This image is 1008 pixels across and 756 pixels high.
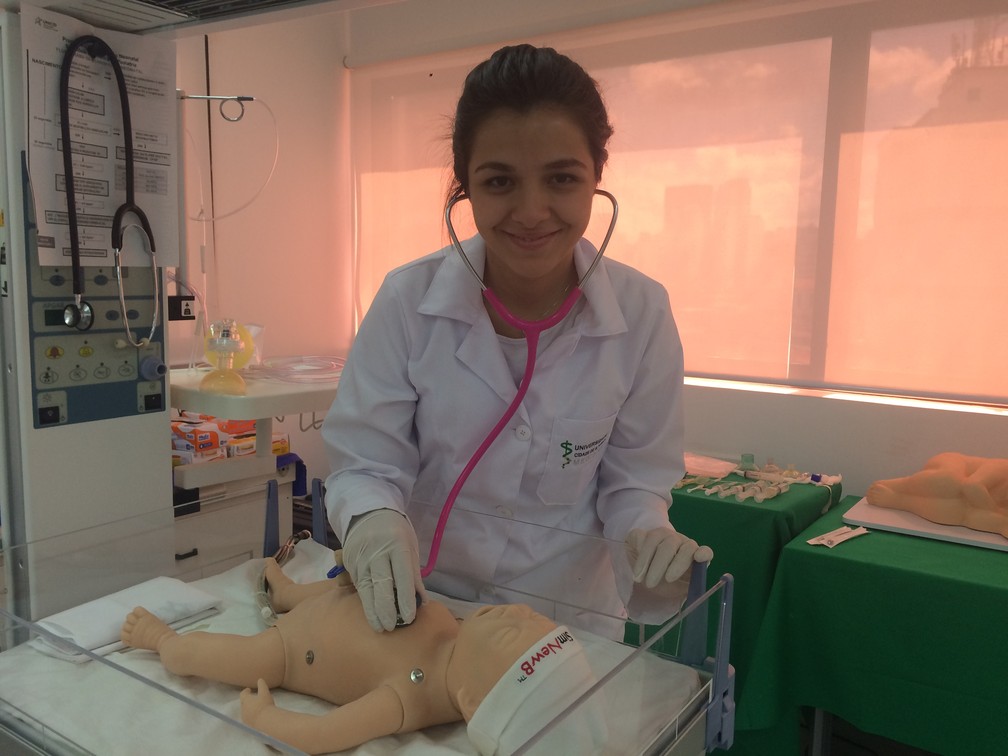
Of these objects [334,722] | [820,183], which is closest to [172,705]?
[334,722]

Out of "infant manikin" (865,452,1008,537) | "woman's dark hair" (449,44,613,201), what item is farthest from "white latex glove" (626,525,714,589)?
"infant manikin" (865,452,1008,537)

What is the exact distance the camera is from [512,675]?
2.65 feet

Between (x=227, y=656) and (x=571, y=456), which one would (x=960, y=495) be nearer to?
(x=571, y=456)

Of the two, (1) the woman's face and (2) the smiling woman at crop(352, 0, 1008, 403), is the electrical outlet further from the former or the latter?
(2) the smiling woman at crop(352, 0, 1008, 403)

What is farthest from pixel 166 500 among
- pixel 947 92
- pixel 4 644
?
pixel 947 92

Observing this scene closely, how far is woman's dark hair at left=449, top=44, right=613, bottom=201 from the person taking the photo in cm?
102

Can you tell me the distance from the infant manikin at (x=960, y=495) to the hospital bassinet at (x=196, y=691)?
50.7 inches

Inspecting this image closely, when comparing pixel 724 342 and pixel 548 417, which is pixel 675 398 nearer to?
pixel 548 417

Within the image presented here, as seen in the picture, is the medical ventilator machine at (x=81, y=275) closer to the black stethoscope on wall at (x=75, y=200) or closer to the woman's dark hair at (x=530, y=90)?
the black stethoscope on wall at (x=75, y=200)

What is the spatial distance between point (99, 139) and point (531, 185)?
0.90 metres

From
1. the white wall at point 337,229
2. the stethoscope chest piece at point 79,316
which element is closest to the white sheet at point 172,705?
the stethoscope chest piece at point 79,316

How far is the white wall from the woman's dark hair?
1846mm

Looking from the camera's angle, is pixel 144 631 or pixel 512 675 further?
pixel 144 631

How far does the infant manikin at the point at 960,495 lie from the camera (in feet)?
6.22
